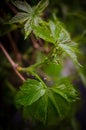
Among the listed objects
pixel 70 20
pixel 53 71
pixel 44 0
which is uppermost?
pixel 44 0

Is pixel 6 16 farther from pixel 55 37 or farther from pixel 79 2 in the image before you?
pixel 79 2

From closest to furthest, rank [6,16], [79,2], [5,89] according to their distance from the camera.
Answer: [6,16] → [5,89] → [79,2]

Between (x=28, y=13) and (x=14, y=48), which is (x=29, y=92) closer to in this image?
(x=28, y=13)

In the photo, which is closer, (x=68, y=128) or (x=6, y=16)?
(x=6, y=16)

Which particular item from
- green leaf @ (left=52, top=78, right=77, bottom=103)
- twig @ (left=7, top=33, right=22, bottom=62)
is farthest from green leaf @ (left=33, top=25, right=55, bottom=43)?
twig @ (left=7, top=33, right=22, bottom=62)

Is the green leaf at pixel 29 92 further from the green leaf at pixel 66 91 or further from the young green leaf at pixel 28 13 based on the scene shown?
the young green leaf at pixel 28 13

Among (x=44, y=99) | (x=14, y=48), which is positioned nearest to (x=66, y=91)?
(x=44, y=99)

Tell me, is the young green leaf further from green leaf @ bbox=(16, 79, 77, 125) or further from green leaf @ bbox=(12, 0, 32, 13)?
green leaf @ bbox=(16, 79, 77, 125)

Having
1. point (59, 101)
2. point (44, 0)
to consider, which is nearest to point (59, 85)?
point (59, 101)

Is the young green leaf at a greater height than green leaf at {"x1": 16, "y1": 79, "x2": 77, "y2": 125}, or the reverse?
the young green leaf
